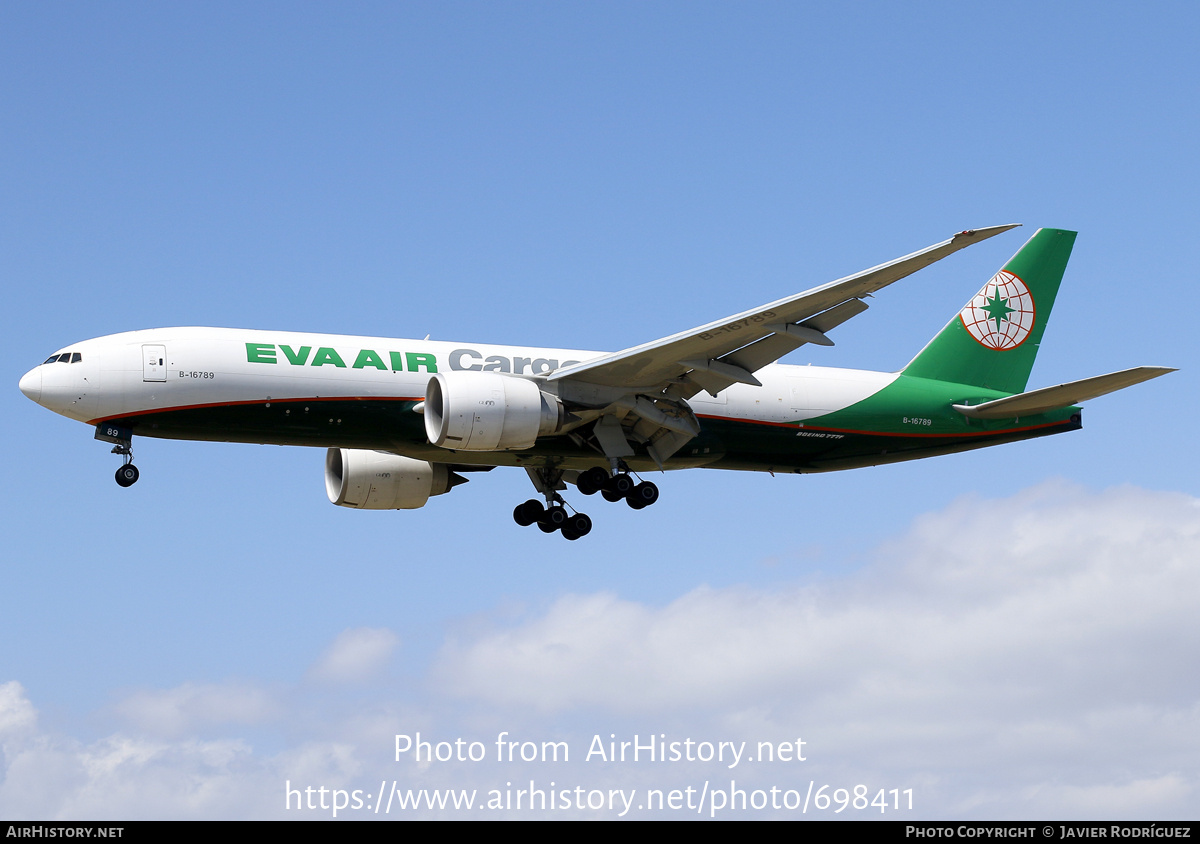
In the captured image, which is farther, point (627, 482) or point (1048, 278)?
point (1048, 278)

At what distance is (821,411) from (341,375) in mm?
11589

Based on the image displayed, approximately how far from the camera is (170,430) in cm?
2966

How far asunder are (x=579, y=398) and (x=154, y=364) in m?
9.09

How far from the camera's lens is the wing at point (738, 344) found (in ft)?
90.7

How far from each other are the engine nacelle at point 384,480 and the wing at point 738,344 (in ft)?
20.2

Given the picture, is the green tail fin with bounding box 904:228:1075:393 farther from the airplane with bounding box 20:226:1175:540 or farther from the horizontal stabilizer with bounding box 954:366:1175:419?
the horizontal stabilizer with bounding box 954:366:1175:419

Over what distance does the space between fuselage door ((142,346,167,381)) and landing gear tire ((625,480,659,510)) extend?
10.7 metres

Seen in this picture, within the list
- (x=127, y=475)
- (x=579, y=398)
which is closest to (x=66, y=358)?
(x=127, y=475)

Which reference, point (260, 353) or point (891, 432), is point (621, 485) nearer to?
point (891, 432)

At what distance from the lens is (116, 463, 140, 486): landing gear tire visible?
2989cm
